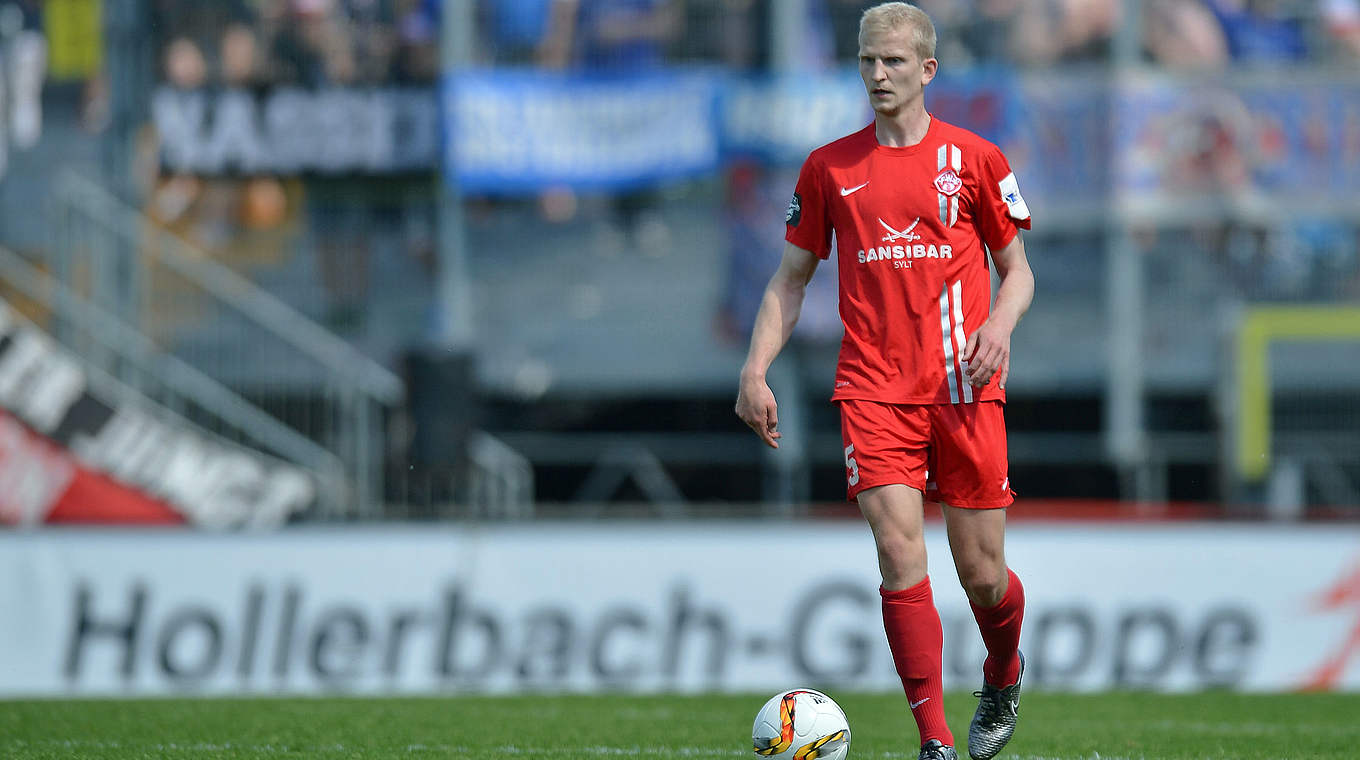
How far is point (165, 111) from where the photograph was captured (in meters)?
17.0

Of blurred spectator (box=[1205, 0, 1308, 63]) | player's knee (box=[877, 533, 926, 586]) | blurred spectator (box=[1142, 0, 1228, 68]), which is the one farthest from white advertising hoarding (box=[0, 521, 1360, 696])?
blurred spectator (box=[1205, 0, 1308, 63])

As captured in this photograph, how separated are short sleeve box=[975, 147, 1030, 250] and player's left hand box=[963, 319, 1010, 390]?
37 cm

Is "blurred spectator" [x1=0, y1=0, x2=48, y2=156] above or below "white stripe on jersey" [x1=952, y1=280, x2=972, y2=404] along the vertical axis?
above

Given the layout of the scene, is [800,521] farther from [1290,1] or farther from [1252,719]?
[1290,1]

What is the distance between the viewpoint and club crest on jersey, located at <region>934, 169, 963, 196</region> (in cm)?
562

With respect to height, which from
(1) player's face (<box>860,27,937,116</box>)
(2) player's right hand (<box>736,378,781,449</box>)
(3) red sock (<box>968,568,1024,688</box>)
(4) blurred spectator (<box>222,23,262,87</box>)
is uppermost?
(4) blurred spectator (<box>222,23,262,87</box>)

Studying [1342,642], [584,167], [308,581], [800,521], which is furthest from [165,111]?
[1342,642]

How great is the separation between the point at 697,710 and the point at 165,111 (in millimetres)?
10428

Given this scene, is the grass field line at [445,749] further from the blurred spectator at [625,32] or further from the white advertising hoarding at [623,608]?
the blurred spectator at [625,32]

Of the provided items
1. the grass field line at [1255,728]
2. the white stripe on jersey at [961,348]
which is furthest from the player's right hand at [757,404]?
the grass field line at [1255,728]

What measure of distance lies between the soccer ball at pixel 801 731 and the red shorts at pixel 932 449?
0.70 metres

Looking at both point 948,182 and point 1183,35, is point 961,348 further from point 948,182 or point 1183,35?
point 1183,35

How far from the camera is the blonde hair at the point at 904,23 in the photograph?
218 inches

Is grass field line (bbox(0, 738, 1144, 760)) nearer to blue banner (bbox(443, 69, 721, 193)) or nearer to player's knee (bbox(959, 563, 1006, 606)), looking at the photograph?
player's knee (bbox(959, 563, 1006, 606))
